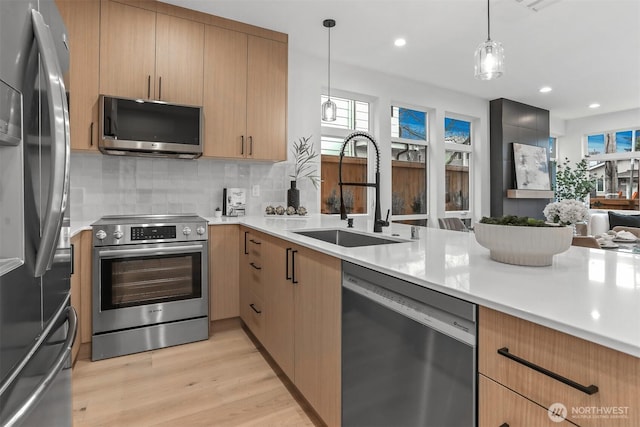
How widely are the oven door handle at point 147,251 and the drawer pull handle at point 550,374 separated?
2232 mm

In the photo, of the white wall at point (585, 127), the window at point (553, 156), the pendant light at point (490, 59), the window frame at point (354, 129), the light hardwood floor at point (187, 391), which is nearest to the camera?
the light hardwood floor at point (187, 391)

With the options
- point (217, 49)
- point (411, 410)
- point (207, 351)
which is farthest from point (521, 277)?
point (217, 49)

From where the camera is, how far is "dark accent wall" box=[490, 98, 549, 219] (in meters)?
5.50

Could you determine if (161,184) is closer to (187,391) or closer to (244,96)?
(244,96)

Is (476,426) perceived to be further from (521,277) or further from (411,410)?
(521,277)

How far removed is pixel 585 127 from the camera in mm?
6719

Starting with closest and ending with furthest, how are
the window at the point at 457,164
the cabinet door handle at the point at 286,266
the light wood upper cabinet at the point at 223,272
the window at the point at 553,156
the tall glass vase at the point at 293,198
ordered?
the cabinet door handle at the point at 286,266, the light wood upper cabinet at the point at 223,272, the tall glass vase at the point at 293,198, the window at the point at 457,164, the window at the point at 553,156

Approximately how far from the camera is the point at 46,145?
2.93ft

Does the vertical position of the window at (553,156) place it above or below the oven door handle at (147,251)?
above

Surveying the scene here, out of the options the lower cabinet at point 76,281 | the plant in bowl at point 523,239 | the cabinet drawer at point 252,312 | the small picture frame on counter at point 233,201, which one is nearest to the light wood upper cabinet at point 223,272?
the cabinet drawer at point 252,312

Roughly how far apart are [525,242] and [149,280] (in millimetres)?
2331

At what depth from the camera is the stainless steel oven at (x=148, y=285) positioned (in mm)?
2318

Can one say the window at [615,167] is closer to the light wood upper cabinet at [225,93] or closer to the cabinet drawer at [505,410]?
the light wood upper cabinet at [225,93]

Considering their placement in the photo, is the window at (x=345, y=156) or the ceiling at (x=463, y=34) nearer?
the ceiling at (x=463, y=34)
